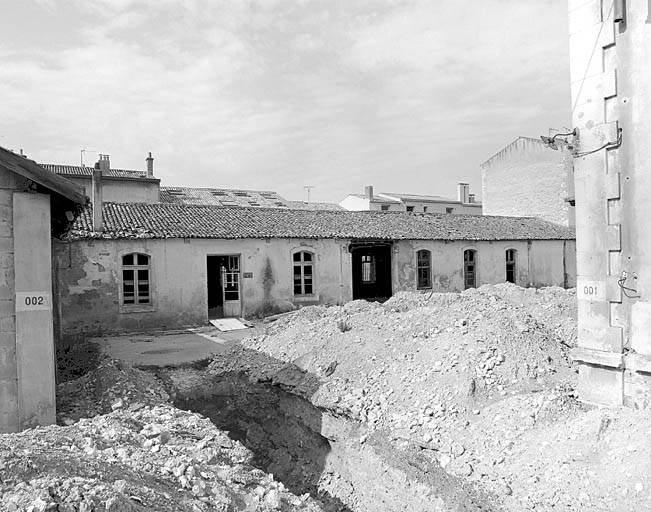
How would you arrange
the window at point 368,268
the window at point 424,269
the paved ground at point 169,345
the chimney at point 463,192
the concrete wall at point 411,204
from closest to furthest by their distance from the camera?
the paved ground at point 169,345 → the window at point 424,269 → the window at point 368,268 → the concrete wall at point 411,204 → the chimney at point 463,192

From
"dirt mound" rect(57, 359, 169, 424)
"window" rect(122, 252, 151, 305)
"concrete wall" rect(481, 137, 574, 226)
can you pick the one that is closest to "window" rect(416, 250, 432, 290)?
"concrete wall" rect(481, 137, 574, 226)

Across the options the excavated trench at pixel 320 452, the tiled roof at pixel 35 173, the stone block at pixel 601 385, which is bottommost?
the excavated trench at pixel 320 452

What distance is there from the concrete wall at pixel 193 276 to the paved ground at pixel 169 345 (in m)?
0.97

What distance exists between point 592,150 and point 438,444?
15.8 ft

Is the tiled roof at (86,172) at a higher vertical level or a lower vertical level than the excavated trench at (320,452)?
higher

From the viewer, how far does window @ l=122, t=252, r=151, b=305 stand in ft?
56.0

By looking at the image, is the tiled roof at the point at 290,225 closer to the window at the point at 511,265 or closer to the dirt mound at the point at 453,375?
the window at the point at 511,265

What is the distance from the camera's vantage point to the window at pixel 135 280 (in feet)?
56.0

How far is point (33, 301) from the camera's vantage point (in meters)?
7.02

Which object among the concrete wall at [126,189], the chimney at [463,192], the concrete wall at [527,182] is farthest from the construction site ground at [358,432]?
the chimney at [463,192]

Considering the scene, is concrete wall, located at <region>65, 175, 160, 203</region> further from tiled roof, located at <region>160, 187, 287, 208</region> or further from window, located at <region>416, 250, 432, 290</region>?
window, located at <region>416, 250, 432, 290</region>

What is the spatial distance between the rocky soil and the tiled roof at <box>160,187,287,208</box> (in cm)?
2318

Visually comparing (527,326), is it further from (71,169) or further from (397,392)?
(71,169)

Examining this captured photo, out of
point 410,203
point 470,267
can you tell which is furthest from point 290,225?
point 410,203
